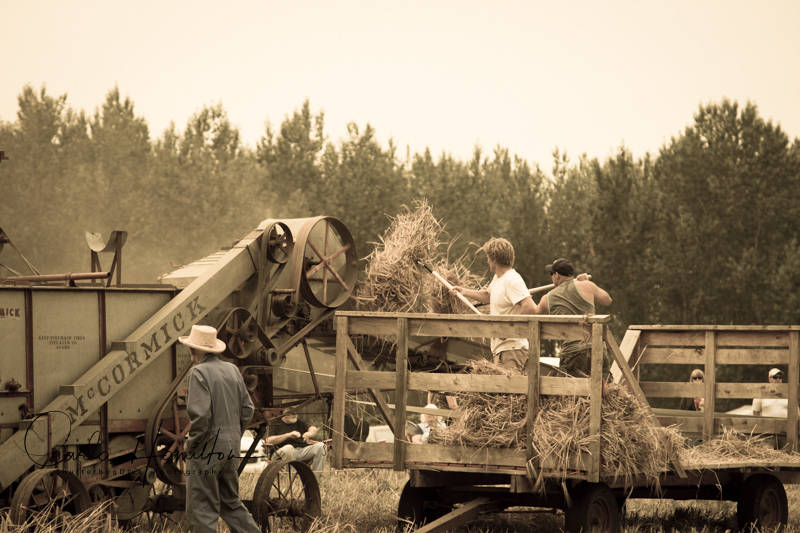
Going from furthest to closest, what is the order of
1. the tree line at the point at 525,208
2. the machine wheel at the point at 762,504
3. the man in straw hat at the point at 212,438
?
the tree line at the point at 525,208
the machine wheel at the point at 762,504
the man in straw hat at the point at 212,438

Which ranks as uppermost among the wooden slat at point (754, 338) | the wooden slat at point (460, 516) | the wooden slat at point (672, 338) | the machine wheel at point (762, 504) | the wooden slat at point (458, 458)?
the wooden slat at point (754, 338)

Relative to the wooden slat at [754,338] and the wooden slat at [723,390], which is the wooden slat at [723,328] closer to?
the wooden slat at [754,338]

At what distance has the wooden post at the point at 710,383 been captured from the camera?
9.40 m

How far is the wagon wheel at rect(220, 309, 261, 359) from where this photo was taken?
879cm

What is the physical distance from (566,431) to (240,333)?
311 centimetres

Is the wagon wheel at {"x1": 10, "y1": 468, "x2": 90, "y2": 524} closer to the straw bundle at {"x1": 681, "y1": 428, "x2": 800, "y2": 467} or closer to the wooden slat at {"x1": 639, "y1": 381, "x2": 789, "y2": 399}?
the straw bundle at {"x1": 681, "y1": 428, "x2": 800, "y2": 467}

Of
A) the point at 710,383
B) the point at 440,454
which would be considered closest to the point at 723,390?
the point at 710,383

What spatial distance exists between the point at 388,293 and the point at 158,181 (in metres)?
20.5

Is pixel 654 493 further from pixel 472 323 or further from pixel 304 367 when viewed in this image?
pixel 304 367

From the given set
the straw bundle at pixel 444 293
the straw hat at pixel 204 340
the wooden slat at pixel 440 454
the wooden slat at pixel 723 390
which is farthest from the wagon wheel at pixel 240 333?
the wooden slat at pixel 723 390

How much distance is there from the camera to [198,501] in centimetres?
680

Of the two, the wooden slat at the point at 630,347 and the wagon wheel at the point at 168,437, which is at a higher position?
the wooden slat at the point at 630,347

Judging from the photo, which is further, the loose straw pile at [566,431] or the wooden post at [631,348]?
the wooden post at [631,348]

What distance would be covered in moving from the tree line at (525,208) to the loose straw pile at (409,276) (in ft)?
54.6
